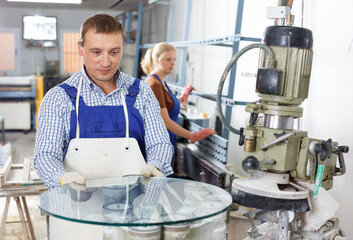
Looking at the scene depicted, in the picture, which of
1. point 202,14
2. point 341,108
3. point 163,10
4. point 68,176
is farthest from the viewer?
point 163,10

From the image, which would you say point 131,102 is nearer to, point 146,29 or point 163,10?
point 163,10

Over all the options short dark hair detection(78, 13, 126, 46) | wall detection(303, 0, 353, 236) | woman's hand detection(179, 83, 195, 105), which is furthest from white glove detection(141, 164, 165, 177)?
woman's hand detection(179, 83, 195, 105)

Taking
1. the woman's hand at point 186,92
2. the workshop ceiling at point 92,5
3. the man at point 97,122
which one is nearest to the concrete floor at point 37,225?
the woman's hand at point 186,92

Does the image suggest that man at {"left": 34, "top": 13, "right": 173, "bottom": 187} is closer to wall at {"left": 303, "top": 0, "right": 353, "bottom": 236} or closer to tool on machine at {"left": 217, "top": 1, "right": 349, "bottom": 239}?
tool on machine at {"left": 217, "top": 1, "right": 349, "bottom": 239}

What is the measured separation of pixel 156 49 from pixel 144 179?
6.98ft

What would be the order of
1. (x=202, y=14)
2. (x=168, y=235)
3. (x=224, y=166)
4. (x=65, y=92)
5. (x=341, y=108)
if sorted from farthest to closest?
(x=202, y=14)
(x=224, y=166)
(x=341, y=108)
(x=65, y=92)
(x=168, y=235)

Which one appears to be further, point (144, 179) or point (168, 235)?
point (144, 179)

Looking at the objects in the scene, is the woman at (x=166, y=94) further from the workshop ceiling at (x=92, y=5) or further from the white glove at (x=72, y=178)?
the workshop ceiling at (x=92, y=5)

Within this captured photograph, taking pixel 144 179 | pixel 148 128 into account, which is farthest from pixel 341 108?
pixel 144 179

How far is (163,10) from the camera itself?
7332 millimetres

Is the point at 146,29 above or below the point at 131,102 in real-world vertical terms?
above

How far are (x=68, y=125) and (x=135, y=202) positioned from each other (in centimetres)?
62

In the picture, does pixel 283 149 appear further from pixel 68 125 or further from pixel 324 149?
pixel 68 125

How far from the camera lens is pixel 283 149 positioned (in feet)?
4.95
